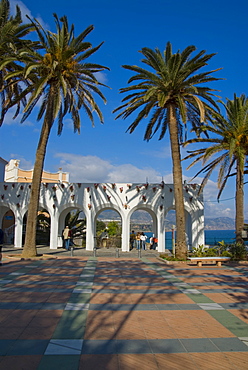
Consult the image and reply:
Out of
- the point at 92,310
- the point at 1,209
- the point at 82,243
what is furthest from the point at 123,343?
the point at 82,243

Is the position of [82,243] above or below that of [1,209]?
below

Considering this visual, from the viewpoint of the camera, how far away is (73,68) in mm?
17609

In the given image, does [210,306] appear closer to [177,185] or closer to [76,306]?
[76,306]

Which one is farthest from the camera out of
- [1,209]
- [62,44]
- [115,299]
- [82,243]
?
[82,243]

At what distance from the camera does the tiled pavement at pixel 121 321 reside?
16.7 ft

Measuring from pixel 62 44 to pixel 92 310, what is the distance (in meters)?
14.6

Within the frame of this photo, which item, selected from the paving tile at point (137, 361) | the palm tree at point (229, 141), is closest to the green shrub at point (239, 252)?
the palm tree at point (229, 141)

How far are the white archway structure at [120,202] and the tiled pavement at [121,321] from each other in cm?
1074

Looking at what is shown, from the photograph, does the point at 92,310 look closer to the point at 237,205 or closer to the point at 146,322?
the point at 146,322

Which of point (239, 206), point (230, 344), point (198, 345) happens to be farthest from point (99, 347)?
point (239, 206)

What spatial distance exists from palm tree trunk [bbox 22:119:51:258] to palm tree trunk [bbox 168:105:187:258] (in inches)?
281

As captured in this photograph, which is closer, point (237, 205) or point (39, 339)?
point (39, 339)

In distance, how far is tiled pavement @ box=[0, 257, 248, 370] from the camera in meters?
5.09

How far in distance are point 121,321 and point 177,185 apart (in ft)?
37.9
